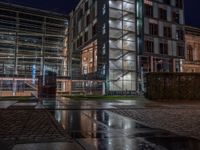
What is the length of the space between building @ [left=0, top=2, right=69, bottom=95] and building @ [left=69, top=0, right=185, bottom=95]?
385cm

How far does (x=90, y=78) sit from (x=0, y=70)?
1080 centimetres

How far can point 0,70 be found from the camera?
98.2ft

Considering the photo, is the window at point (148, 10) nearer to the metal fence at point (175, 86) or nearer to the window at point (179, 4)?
the window at point (179, 4)

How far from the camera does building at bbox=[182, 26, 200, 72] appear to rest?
43688 mm

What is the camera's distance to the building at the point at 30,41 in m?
34.6

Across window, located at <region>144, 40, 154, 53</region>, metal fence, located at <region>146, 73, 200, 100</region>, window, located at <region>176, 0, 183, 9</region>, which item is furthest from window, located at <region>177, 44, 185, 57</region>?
metal fence, located at <region>146, 73, 200, 100</region>

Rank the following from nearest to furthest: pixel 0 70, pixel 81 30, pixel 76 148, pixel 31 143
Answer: pixel 76 148, pixel 31 143, pixel 0 70, pixel 81 30

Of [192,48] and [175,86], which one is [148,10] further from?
[175,86]

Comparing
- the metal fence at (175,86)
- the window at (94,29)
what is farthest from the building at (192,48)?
the metal fence at (175,86)

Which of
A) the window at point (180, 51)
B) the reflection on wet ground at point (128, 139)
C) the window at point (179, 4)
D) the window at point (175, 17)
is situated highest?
the window at point (179, 4)

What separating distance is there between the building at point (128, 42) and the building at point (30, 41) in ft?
12.6

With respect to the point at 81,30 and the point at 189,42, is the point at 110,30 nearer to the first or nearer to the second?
the point at 81,30

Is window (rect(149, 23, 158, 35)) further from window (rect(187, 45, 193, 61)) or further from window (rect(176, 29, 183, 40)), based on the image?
window (rect(187, 45, 193, 61))

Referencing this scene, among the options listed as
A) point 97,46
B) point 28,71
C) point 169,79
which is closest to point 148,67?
point 97,46
